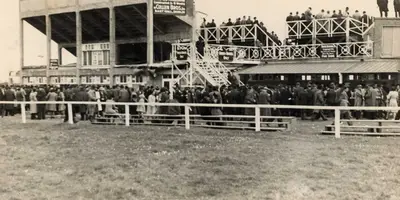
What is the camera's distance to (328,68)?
92.3 feet

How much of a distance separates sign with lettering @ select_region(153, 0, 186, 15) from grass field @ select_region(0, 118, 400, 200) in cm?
1514

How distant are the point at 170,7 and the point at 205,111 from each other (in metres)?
11.9

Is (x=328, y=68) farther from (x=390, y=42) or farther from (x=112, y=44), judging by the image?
(x=112, y=44)

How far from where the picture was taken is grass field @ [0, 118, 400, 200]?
8930 mm

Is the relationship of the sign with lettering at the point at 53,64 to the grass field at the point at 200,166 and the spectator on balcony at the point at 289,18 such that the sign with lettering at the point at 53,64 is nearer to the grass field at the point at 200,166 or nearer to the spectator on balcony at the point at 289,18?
the spectator on balcony at the point at 289,18

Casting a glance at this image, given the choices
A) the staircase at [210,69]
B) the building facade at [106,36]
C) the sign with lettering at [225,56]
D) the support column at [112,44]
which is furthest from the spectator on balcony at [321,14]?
the support column at [112,44]

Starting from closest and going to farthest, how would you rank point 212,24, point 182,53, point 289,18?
point 182,53, point 289,18, point 212,24

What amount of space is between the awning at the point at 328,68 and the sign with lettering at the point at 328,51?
1.85 feet

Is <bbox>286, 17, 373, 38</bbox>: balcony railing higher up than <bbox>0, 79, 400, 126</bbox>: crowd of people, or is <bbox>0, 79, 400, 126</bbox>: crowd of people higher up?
<bbox>286, 17, 373, 38</bbox>: balcony railing

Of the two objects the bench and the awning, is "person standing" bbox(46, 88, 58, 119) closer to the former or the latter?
the awning

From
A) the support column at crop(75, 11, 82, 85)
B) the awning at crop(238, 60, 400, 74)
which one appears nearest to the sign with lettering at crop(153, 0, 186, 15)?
the awning at crop(238, 60, 400, 74)

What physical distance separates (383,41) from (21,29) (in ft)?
90.6

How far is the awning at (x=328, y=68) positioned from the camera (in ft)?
86.7

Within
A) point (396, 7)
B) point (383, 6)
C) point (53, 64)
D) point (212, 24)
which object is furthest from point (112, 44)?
point (396, 7)
